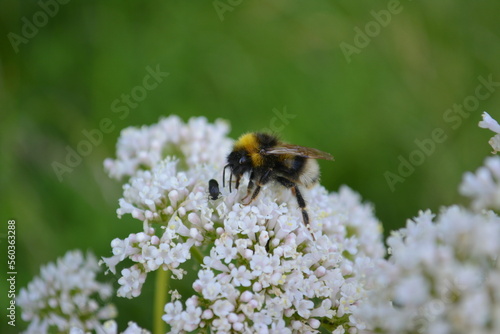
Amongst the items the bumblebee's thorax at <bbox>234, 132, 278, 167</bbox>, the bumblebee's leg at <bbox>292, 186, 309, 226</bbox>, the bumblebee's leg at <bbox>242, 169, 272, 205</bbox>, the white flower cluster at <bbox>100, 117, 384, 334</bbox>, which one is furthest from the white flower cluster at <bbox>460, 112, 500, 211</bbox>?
the bumblebee's thorax at <bbox>234, 132, 278, 167</bbox>

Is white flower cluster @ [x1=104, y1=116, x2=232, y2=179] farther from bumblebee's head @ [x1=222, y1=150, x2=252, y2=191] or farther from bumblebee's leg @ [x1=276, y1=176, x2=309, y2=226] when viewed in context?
bumblebee's leg @ [x1=276, y1=176, x2=309, y2=226]

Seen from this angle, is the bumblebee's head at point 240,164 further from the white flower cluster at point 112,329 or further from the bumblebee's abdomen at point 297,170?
the white flower cluster at point 112,329

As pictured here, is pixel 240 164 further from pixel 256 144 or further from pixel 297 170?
pixel 297 170

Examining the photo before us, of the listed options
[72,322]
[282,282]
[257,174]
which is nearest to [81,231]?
[72,322]

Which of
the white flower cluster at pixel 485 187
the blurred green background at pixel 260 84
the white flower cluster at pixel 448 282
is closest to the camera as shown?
the white flower cluster at pixel 448 282

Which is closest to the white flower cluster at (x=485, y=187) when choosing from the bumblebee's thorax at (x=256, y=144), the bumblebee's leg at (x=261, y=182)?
the bumblebee's leg at (x=261, y=182)

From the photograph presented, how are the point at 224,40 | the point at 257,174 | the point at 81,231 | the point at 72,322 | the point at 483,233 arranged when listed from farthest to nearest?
the point at 224,40, the point at 81,231, the point at 72,322, the point at 257,174, the point at 483,233

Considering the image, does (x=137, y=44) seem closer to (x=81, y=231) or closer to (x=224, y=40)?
(x=224, y=40)
